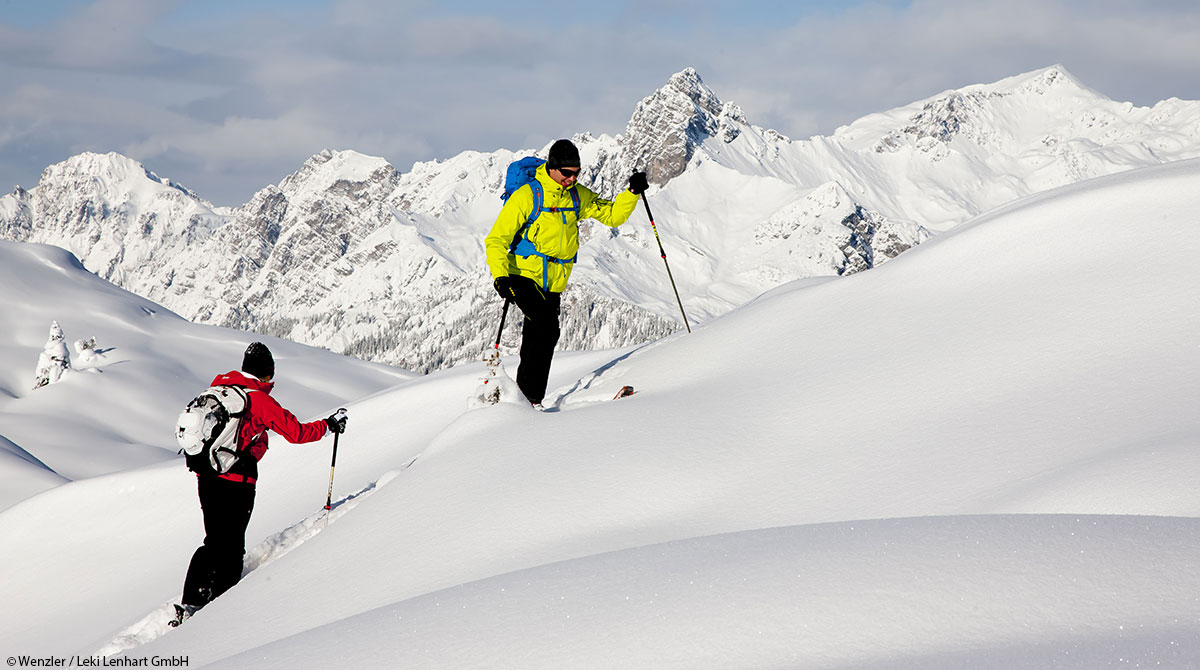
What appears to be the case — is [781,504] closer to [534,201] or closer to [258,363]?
[534,201]

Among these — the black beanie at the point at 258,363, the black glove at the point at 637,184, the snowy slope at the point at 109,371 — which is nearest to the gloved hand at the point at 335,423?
the black beanie at the point at 258,363

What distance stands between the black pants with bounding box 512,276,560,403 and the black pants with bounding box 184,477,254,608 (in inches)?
122

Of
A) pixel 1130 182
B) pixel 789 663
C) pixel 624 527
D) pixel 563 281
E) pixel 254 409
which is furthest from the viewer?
pixel 563 281

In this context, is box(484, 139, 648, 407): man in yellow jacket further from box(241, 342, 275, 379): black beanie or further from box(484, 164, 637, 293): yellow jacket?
box(241, 342, 275, 379): black beanie

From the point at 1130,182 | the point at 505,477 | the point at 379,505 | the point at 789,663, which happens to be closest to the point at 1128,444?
the point at 789,663

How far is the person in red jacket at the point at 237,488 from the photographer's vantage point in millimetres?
7109

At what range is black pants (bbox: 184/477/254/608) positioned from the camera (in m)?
7.02

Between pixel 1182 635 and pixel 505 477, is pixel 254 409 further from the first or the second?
pixel 1182 635

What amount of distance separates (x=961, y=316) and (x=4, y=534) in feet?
43.6

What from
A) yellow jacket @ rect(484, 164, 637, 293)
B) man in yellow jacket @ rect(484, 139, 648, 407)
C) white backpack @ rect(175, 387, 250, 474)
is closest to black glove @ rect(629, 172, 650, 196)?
man in yellow jacket @ rect(484, 139, 648, 407)

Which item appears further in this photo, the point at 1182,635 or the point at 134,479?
the point at 134,479

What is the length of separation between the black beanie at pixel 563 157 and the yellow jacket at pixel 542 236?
165mm

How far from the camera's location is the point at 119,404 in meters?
56.4

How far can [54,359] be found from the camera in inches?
2361
